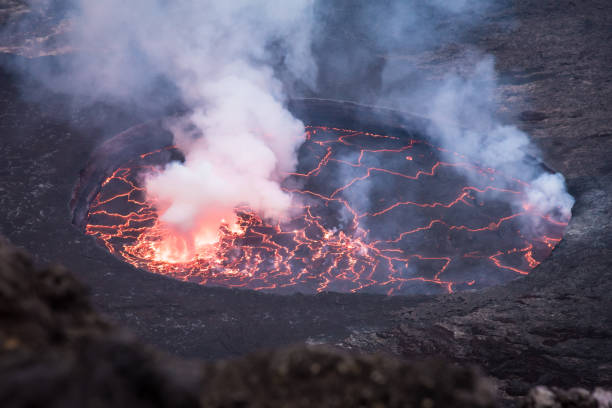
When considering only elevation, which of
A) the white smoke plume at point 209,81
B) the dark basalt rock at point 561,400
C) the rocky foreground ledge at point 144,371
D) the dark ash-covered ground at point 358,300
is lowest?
the rocky foreground ledge at point 144,371

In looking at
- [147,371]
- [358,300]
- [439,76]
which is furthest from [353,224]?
[147,371]

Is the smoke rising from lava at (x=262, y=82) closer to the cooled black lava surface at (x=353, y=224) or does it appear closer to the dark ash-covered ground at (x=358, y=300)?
→ the cooled black lava surface at (x=353, y=224)

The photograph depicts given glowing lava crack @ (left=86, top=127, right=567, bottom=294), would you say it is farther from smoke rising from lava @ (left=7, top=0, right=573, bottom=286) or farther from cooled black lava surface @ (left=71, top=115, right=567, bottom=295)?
smoke rising from lava @ (left=7, top=0, right=573, bottom=286)

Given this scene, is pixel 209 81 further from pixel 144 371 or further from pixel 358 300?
pixel 144 371

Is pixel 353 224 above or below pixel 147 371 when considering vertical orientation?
above

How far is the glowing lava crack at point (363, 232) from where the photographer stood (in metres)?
6.16

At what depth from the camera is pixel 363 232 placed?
23.1 ft

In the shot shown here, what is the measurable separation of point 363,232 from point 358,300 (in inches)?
72.7

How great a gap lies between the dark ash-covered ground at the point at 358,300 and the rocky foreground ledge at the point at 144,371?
3.24m

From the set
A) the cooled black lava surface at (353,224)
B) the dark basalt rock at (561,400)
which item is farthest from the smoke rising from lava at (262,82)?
the dark basalt rock at (561,400)

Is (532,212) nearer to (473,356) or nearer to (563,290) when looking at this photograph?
(563,290)

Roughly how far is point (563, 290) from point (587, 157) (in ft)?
11.9

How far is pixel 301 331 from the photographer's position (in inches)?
189

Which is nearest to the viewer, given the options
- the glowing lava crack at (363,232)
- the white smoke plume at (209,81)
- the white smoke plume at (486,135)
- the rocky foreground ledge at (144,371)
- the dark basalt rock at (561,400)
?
the rocky foreground ledge at (144,371)
